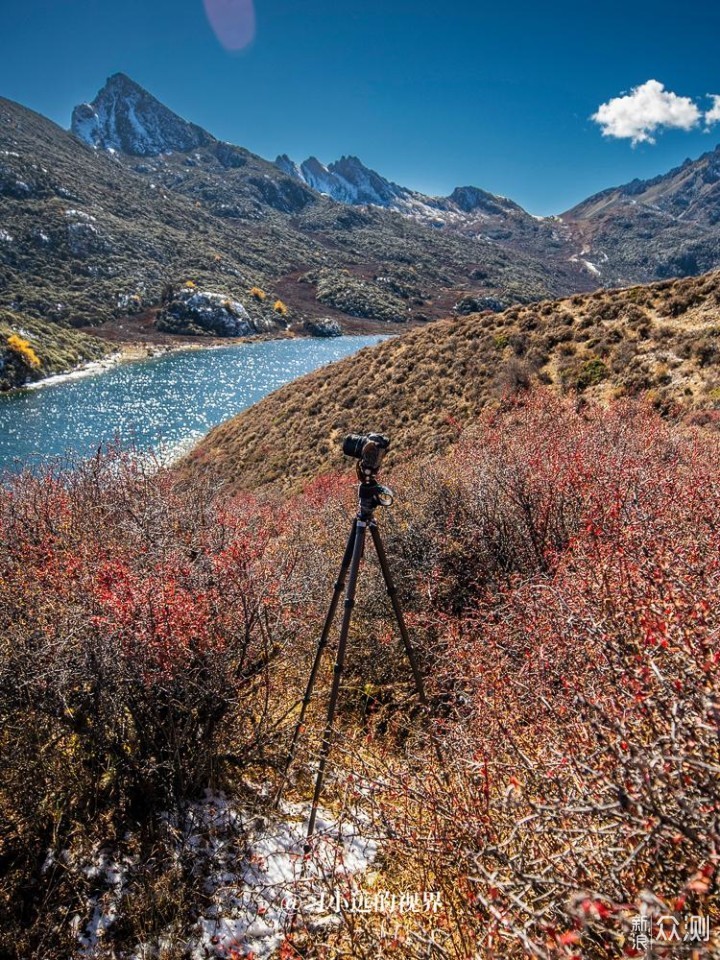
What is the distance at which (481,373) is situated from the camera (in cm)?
2067

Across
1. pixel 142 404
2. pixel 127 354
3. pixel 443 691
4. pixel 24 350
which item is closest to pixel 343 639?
pixel 443 691

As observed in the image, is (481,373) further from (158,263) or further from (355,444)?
(158,263)

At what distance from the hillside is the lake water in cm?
661

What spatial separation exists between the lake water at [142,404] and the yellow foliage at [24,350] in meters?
3.35

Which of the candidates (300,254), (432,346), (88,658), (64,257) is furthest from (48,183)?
(88,658)

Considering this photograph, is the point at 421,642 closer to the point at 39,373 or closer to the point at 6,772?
the point at 6,772

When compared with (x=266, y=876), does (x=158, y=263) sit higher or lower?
higher

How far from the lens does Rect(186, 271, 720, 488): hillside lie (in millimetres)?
15516

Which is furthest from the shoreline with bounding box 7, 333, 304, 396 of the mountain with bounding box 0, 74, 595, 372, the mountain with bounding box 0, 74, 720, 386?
the mountain with bounding box 0, 74, 595, 372

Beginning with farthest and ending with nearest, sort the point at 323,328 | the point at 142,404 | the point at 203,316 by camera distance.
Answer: the point at 323,328
the point at 203,316
the point at 142,404

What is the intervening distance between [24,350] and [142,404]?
650 inches

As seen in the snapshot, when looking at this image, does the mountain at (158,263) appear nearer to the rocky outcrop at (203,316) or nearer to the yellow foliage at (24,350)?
the rocky outcrop at (203,316)

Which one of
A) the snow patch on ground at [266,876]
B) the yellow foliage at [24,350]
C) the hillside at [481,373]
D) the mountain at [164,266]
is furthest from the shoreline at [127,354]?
the snow patch on ground at [266,876]

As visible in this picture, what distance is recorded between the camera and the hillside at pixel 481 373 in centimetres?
1552
